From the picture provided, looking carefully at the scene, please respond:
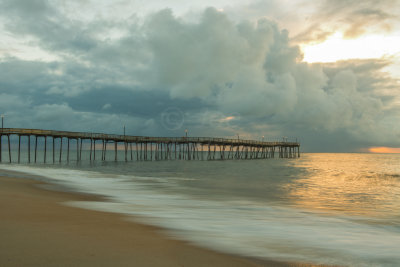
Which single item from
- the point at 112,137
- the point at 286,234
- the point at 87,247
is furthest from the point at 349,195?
the point at 112,137

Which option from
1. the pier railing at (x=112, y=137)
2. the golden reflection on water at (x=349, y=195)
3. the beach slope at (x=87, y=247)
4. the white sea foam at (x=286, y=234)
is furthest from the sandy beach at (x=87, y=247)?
the pier railing at (x=112, y=137)

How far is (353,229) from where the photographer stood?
7.23 metres

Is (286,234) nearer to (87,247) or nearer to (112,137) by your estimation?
(87,247)

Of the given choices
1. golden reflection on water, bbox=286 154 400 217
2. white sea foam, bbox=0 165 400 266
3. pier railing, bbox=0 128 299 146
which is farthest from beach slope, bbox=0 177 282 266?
pier railing, bbox=0 128 299 146

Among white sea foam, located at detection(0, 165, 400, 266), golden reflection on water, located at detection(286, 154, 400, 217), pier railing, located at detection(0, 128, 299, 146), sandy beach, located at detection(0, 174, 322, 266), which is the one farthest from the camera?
pier railing, located at detection(0, 128, 299, 146)

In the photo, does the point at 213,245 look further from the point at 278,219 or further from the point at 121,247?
the point at 278,219

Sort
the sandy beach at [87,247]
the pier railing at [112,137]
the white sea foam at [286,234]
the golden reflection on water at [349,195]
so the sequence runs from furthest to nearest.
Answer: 1. the pier railing at [112,137]
2. the golden reflection on water at [349,195]
3. the white sea foam at [286,234]
4. the sandy beach at [87,247]

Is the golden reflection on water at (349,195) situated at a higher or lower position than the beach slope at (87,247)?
lower

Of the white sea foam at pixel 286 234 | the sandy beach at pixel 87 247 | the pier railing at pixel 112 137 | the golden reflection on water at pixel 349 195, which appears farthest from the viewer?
the pier railing at pixel 112 137

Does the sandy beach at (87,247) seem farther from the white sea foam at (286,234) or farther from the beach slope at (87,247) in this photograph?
the white sea foam at (286,234)

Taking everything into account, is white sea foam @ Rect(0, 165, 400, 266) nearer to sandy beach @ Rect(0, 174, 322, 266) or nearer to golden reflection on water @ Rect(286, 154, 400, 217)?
sandy beach @ Rect(0, 174, 322, 266)

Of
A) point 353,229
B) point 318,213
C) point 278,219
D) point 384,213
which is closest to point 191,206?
point 278,219

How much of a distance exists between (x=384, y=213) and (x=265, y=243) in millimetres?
7396

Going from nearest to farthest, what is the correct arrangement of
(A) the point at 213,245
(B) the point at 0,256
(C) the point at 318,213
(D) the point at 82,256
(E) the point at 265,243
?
(B) the point at 0,256 → (D) the point at 82,256 → (A) the point at 213,245 → (E) the point at 265,243 → (C) the point at 318,213
